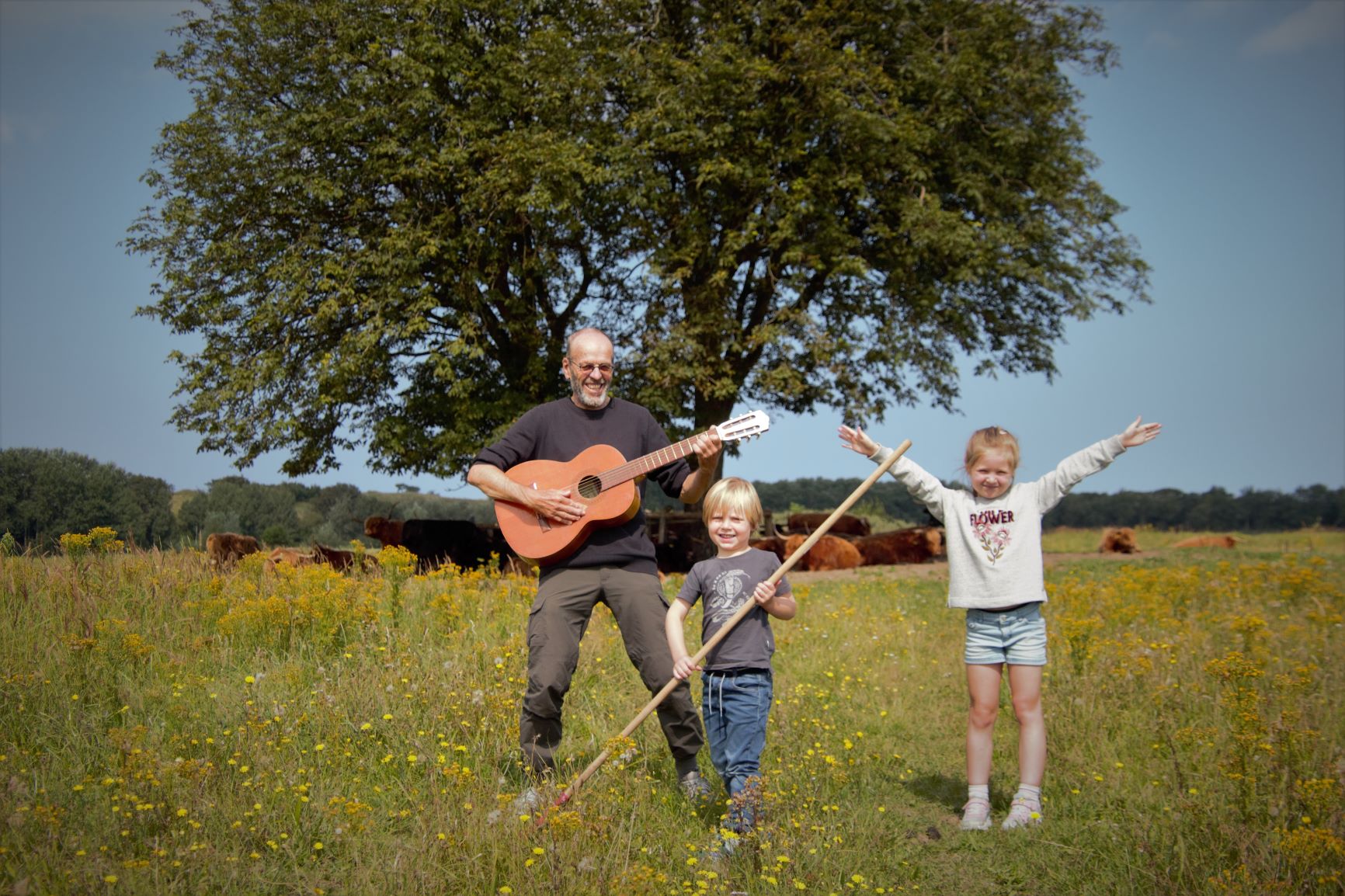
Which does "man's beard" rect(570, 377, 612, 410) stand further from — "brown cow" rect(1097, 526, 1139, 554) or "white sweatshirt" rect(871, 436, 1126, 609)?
"brown cow" rect(1097, 526, 1139, 554)

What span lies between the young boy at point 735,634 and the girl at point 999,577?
861mm

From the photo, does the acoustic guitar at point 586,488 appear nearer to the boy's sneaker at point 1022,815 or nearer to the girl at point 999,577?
the girl at point 999,577

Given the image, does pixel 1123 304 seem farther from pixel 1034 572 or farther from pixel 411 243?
pixel 1034 572

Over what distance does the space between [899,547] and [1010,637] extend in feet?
54.5

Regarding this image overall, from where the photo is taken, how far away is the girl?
499 centimetres

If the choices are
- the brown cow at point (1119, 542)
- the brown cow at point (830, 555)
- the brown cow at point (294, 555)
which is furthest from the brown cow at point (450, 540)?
the brown cow at point (1119, 542)

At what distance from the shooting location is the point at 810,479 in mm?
38406

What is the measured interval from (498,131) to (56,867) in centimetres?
1733

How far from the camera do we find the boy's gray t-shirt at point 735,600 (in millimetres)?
4469

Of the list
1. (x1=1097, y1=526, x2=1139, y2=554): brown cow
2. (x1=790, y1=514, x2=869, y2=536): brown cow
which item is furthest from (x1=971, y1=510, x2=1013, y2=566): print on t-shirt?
(x1=1097, y1=526, x2=1139, y2=554): brown cow

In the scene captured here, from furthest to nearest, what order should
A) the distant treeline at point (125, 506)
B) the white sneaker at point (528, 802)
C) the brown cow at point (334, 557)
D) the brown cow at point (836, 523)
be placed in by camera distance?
1. the brown cow at point (836, 523)
2. the brown cow at point (334, 557)
3. the distant treeline at point (125, 506)
4. the white sneaker at point (528, 802)

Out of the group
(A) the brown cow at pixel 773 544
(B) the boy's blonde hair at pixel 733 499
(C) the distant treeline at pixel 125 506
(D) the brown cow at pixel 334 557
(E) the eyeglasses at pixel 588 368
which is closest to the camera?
(B) the boy's blonde hair at pixel 733 499

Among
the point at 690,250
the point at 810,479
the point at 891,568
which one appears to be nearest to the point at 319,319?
the point at 690,250

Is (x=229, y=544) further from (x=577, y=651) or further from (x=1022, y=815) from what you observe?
(x=1022, y=815)
